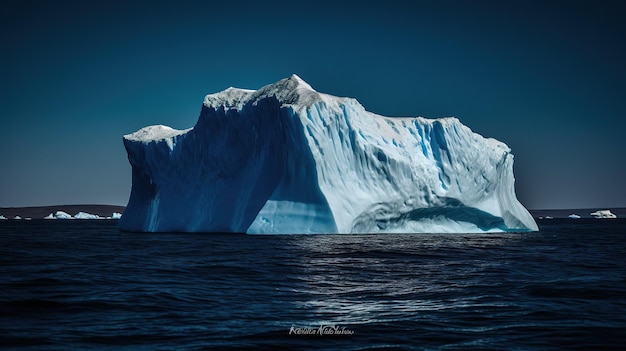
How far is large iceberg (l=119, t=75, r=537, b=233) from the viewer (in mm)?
24516

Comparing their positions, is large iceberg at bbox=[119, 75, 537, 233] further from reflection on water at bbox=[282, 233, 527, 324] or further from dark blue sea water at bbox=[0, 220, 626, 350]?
dark blue sea water at bbox=[0, 220, 626, 350]

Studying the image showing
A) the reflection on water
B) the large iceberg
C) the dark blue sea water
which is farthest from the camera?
the large iceberg

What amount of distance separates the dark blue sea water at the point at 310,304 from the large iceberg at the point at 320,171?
430 inches

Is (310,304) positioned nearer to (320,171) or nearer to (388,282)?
(388,282)

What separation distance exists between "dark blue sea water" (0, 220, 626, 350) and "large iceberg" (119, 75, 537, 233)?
1093 centimetres

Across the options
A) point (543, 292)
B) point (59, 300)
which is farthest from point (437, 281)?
point (59, 300)

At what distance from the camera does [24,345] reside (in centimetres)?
541

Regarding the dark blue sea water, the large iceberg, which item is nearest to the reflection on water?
the dark blue sea water

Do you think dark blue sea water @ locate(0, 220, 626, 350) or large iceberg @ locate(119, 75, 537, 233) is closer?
dark blue sea water @ locate(0, 220, 626, 350)

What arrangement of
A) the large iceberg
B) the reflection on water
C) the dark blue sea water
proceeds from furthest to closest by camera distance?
1. the large iceberg
2. the reflection on water
3. the dark blue sea water

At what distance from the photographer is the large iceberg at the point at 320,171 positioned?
2452 centimetres

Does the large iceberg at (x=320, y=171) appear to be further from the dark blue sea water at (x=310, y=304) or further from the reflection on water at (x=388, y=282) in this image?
the dark blue sea water at (x=310, y=304)

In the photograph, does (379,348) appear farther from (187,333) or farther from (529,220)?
(529,220)

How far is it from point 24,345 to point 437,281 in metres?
6.59
